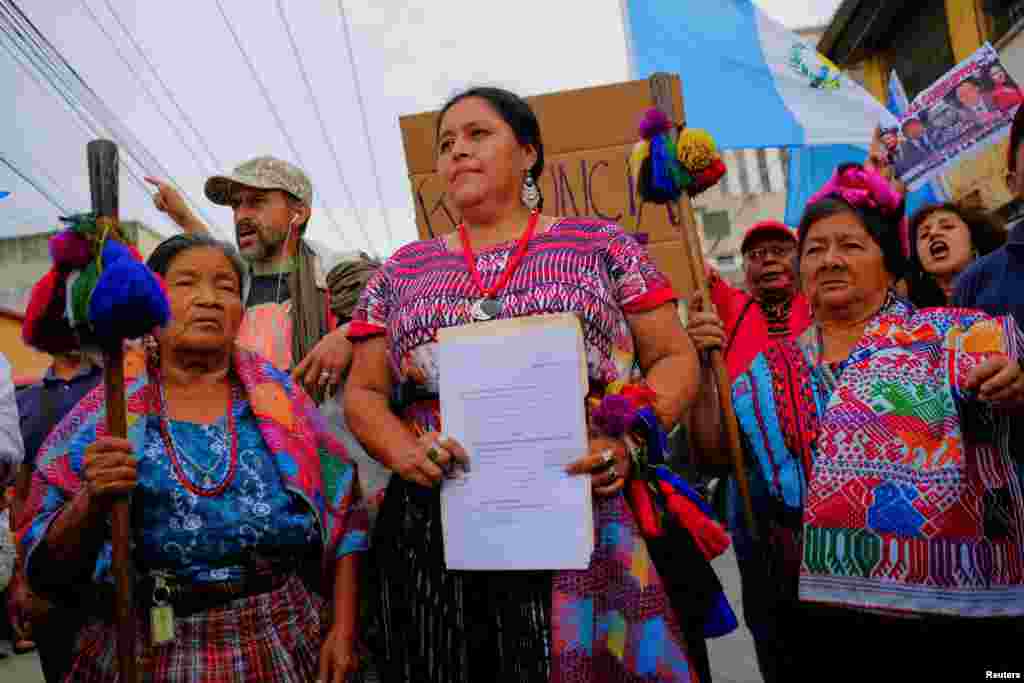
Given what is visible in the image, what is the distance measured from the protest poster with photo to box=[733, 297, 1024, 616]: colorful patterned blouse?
284 centimetres

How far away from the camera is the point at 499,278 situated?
1881 mm

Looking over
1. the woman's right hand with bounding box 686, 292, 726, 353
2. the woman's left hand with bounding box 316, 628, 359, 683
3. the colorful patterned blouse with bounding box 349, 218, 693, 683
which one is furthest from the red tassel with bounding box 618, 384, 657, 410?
the woman's left hand with bounding box 316, 628, 359, 683

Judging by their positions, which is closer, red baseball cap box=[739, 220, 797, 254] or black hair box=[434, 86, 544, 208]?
black hair box=[434, 86, 544, 208]

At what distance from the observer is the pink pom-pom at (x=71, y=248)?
1829 mm

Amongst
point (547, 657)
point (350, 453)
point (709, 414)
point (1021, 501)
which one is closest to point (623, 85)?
point (709, 414)

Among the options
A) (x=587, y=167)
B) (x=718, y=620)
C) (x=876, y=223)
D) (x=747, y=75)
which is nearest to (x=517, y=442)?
(x=718, y=620)

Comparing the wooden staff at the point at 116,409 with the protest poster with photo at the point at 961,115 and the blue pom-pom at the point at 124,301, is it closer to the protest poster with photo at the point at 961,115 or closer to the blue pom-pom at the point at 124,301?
the blue pom-pom at the point at 124,301

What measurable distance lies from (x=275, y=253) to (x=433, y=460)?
201cm

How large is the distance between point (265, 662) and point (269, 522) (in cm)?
33

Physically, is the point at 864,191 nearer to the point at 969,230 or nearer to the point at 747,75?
the point at 969,230

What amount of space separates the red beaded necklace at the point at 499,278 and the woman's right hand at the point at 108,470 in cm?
83

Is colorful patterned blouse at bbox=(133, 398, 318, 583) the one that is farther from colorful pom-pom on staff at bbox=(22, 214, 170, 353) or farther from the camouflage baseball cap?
the camouflage baseball cap

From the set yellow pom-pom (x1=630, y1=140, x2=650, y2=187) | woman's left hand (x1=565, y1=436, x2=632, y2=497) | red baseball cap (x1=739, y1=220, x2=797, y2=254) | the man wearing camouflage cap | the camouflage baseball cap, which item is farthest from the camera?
red baseball cap (x1=739, y1=220, x2=797, y2=254)

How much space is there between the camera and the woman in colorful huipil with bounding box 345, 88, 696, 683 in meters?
1.72
